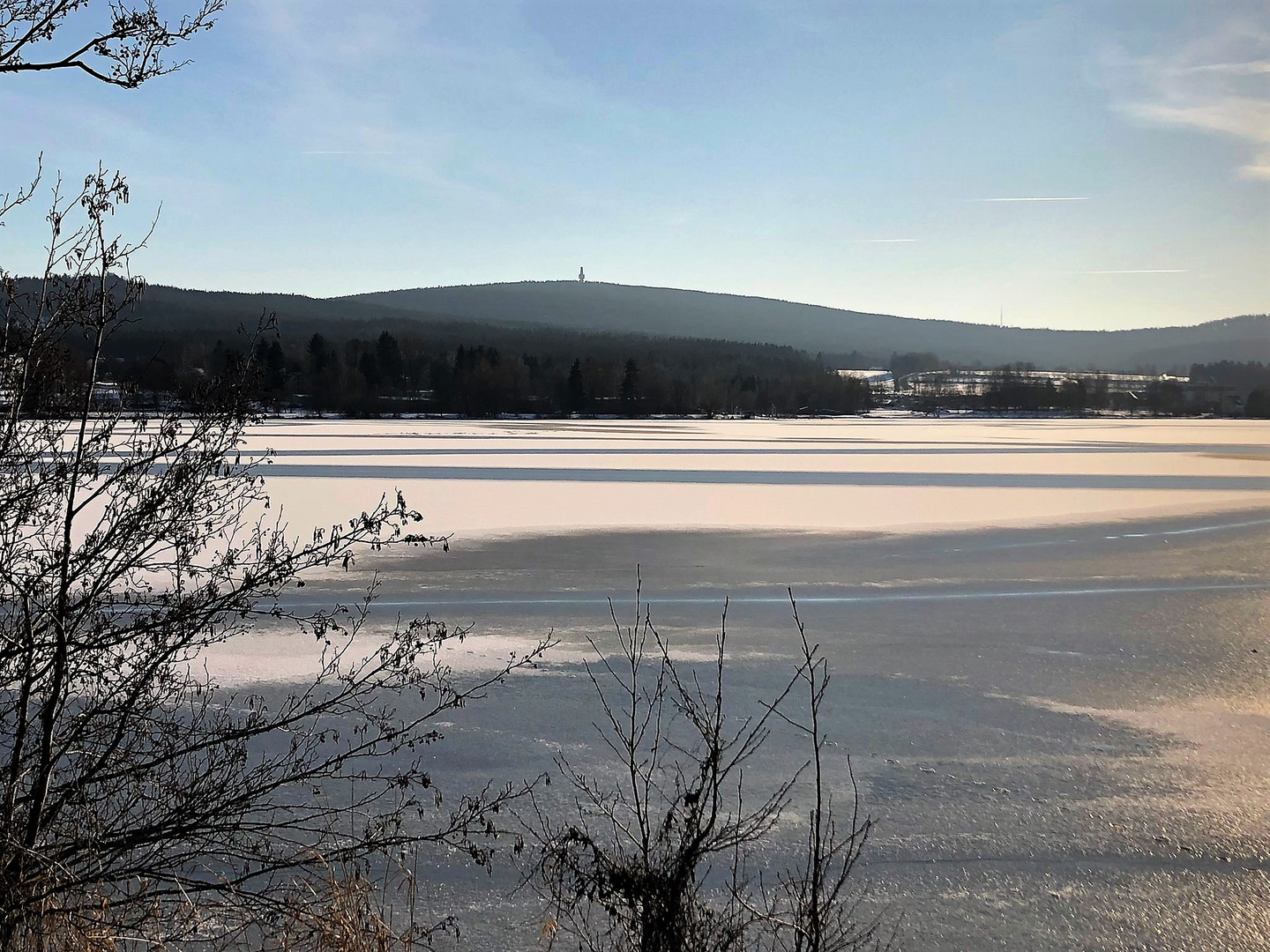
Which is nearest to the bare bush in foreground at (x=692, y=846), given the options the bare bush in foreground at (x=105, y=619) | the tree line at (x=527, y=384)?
the bare bush in foreground at (x=105, y=619)

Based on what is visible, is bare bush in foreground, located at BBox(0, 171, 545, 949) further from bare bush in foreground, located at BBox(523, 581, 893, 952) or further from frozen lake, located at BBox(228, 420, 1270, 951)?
frozen lake, located at BBox(228, 420, 1270, 951)

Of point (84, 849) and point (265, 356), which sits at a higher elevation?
point (265, 356)

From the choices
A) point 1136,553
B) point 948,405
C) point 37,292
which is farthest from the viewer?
point 948,405

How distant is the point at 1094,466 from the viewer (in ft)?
89.5

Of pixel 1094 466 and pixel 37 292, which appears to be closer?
pixel 37 292

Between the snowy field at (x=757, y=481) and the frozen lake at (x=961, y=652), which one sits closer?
the frozen lake at (x=961, y=652)

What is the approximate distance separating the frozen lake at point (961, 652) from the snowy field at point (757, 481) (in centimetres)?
17

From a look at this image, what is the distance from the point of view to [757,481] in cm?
2258

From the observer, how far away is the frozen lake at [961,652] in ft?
14.1

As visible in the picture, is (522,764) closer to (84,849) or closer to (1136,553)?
(84,849)

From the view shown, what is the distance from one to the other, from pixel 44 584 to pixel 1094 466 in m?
27.8

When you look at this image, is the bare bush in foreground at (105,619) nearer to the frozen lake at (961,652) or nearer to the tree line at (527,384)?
the frozen lake at (961,652)

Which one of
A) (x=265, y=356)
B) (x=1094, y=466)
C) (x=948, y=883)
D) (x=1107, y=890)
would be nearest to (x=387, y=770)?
(x=265, y=356)

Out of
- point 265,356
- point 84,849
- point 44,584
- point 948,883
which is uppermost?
point 265,356
